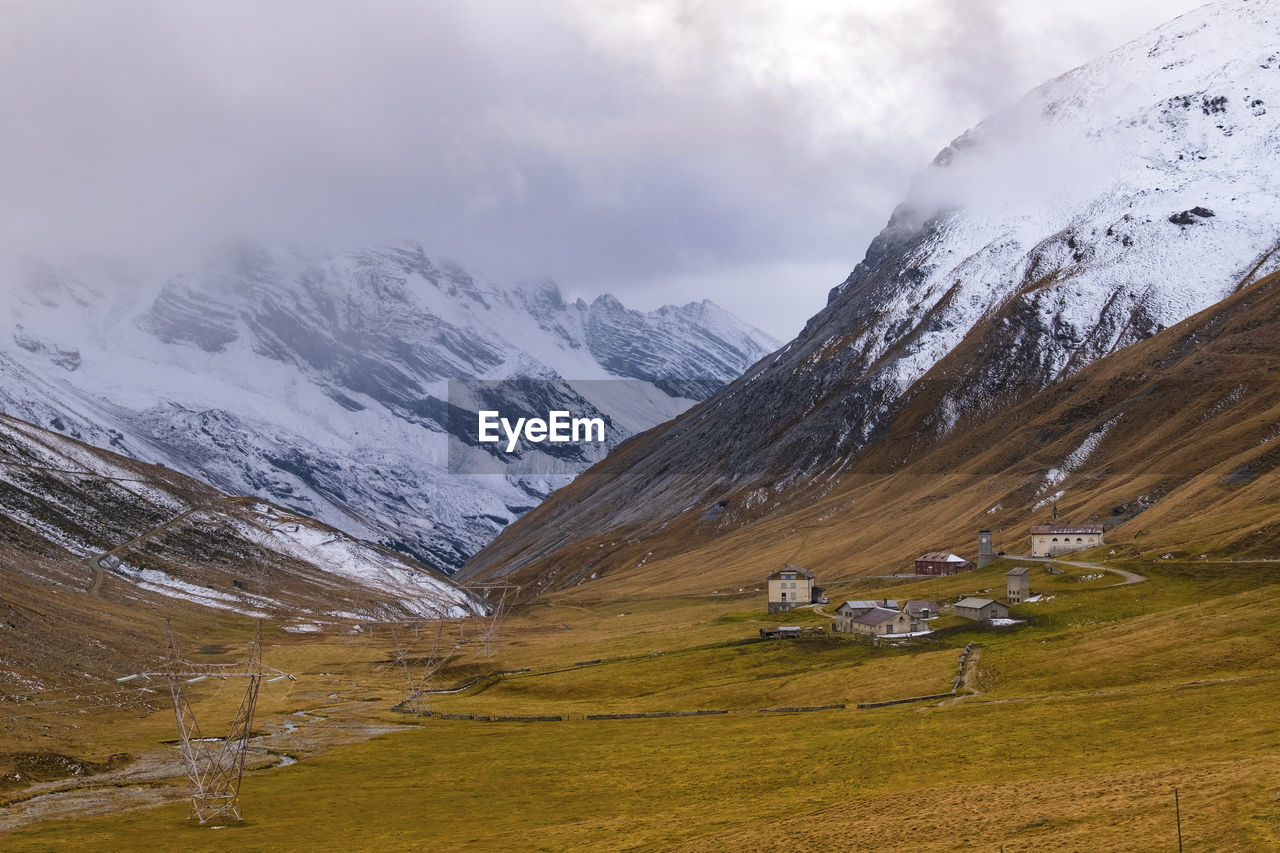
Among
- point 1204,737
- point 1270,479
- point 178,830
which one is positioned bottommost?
point 178,830

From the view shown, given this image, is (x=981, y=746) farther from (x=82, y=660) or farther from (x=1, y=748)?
(x=82, y=660)

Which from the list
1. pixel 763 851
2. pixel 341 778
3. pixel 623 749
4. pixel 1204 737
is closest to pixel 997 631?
pixel 623 749

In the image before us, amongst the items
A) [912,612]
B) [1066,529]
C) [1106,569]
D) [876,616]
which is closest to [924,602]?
[912,612]

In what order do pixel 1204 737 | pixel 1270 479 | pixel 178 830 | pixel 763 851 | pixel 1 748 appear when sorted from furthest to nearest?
pixel 1270 479 → pixel 1 748 → pixel 178 830 → pixel 1204 737 → pixel 763 851

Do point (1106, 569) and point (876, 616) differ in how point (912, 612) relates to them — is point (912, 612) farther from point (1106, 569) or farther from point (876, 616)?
point (1106, 569)

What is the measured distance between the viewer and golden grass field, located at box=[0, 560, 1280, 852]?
6688 centimetres

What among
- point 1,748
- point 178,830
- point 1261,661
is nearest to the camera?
point 178,830

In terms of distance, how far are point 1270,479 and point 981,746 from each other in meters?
116

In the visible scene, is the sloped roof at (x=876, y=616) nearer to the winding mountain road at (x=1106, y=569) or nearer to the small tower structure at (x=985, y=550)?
the winding mountain road at (x=1106, y=569)

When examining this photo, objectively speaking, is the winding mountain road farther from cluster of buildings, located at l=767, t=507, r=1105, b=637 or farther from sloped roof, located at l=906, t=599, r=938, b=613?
sloped roof, located at l=906, t=599, r=938, b=613

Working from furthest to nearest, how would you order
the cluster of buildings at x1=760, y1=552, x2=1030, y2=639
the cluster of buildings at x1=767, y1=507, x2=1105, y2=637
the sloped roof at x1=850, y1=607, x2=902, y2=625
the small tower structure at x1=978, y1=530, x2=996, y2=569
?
the small tower structure at x1=978, y1=530, x2=996, y2=569, the sloped roof at x1=850, y1=607, x2=902, y2=625, the cluster of buildings at x1=767, y1=507, x2=1105, y2=637, the cluster of buildings at x1=760, y1=552, x2=1030, y2=639

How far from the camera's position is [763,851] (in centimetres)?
6638

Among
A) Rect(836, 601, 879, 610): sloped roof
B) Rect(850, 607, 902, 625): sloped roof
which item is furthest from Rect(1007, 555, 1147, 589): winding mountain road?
Rect(836, 601, 879, 610): sloped roof

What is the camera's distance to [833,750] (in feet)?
320
